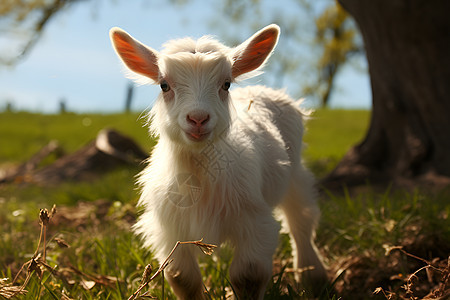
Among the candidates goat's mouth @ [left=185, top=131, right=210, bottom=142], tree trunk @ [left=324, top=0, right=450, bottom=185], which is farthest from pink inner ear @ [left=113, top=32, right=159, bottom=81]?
tree trunk @ [left=324, top=0, right=450, bottom=185]

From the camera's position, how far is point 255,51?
120 inches

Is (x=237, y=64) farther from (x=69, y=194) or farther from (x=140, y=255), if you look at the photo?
(x=69, y=194)

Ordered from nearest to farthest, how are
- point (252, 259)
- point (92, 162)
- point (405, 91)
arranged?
point (252, 259) → point (405, 91) → point (92, 162)

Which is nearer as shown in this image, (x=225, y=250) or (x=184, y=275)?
(x=184, y=275)

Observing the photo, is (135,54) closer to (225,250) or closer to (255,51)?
(255,51)

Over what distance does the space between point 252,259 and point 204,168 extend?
0.64 meters

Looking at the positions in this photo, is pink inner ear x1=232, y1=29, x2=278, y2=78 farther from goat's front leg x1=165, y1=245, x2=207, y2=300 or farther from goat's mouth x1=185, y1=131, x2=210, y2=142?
goat's front leg x1=165, y1=245, x2=207, y2=300

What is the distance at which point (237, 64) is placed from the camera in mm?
3066

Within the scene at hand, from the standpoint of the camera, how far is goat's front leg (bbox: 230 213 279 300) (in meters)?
2.83

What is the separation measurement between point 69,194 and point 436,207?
16.5 ft

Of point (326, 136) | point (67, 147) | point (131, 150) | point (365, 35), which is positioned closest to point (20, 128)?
point (67, 147)

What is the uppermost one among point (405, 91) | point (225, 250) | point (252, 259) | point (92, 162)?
point (405, 91)

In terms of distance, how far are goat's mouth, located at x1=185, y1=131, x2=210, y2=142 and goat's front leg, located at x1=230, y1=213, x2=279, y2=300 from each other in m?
0.63

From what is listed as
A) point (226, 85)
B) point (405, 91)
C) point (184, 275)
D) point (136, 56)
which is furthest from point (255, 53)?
point (405, 91)
